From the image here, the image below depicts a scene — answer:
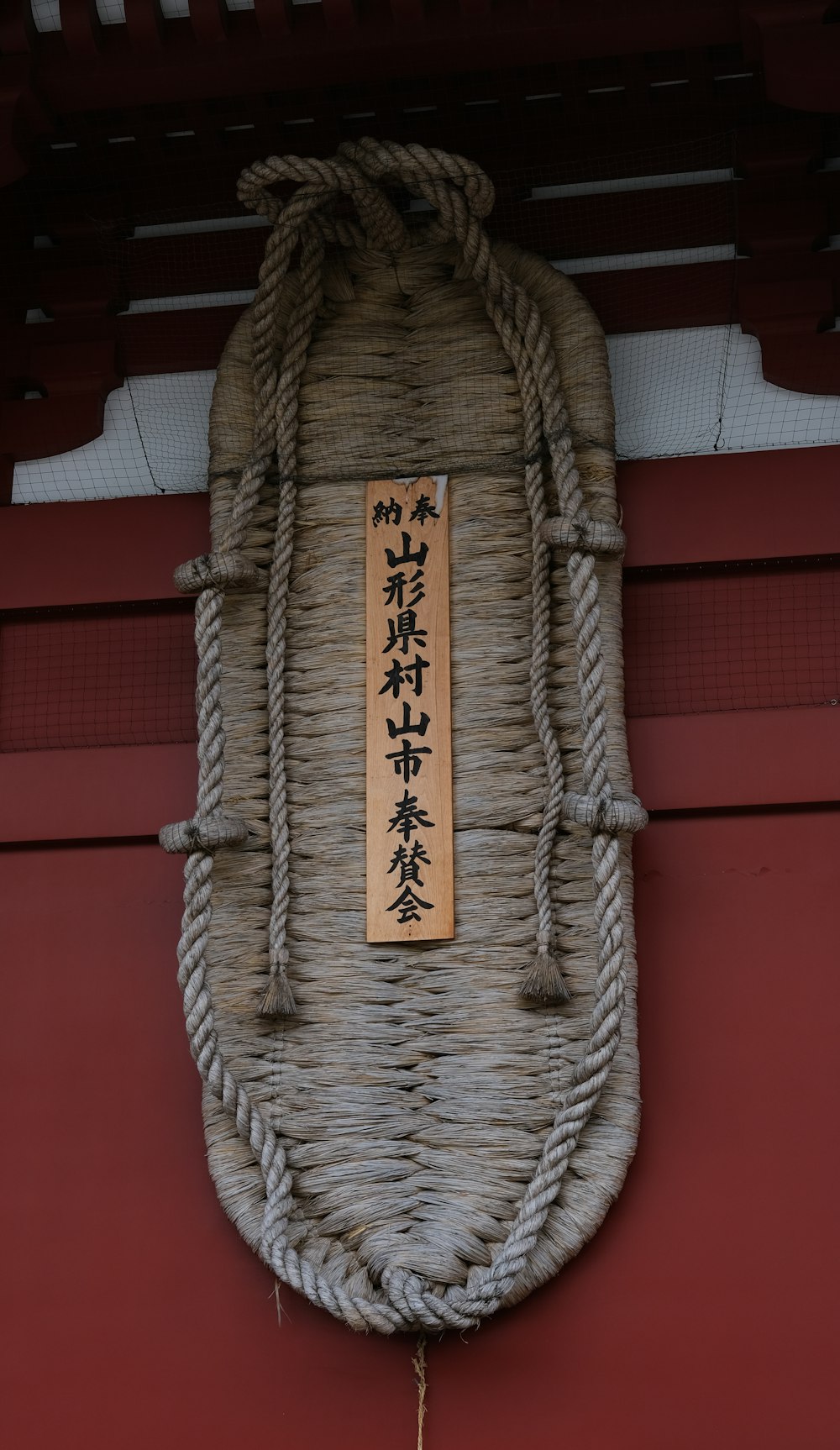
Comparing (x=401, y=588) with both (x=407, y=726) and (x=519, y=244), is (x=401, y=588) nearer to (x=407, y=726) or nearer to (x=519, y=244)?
(x=407, y=726)

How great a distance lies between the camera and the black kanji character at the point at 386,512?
223 cm

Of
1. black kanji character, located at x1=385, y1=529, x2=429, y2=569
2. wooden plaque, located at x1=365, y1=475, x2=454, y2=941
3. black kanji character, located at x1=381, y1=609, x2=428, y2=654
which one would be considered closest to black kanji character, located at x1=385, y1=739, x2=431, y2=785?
wooden plaque, located at x1=365, y1=475, x2=454, y2=941

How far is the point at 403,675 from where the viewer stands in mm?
2148

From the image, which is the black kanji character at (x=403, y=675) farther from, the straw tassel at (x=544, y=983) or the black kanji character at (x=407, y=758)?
the straw tassel at (x=544, y=983)

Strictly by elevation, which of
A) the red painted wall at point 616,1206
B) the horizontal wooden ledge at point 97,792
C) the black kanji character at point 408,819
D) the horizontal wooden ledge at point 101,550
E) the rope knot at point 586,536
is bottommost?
the red painted wall at point 616,1206

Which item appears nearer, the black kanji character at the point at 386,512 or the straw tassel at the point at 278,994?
the straw tassel at the point at 278,994

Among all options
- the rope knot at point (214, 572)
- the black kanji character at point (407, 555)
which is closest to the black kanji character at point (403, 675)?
the black kanji character at point (407, 555)

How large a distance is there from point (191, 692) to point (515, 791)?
56 centimetres

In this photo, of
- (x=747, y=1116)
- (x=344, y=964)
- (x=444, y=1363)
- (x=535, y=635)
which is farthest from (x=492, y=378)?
(x=444, y=1363)

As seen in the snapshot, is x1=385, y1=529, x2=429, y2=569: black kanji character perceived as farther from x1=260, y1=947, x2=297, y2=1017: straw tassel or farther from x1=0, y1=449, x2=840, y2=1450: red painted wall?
x1=260, y1=947, x2=297, y2=1017: straw tassel

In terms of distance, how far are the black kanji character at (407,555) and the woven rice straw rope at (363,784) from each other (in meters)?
0.05

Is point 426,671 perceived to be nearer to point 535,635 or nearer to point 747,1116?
point 535,635

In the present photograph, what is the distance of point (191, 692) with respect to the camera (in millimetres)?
2301

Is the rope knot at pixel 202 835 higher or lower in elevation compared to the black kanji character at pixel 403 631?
lower
